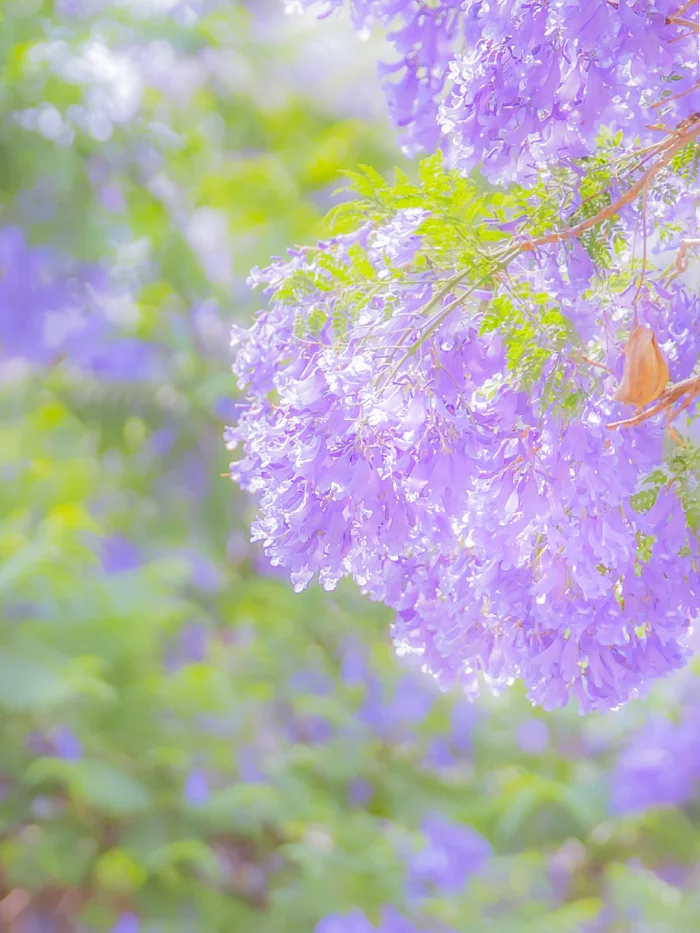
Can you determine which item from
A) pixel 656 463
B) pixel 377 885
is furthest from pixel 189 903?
pixel 656 463

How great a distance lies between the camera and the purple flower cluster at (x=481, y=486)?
481 millimetres

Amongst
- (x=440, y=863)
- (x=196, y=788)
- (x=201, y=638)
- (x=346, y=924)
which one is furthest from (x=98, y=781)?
(x=201, y=638)

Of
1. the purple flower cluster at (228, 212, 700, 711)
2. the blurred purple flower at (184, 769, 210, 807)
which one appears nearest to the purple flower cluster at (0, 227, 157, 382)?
the blurred purple flower at (184, 769, 210, 807)

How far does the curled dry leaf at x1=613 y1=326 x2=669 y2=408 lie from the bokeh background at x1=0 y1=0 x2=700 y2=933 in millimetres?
1035

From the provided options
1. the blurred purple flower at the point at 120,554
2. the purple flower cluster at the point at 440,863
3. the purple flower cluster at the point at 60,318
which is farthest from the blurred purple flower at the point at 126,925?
the purple flower cluster at the point at 60,318

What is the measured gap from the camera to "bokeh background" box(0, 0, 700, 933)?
5.31ft

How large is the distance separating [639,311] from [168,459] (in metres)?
1.61

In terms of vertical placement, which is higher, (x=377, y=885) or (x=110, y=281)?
(x=110, y=281)

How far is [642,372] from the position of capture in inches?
18.8

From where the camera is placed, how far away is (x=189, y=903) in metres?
1.65

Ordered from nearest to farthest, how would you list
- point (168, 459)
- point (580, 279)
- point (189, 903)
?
point (580, 279) → point (189, 903) → point (168, 459)

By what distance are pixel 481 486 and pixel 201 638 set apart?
80.3 inches

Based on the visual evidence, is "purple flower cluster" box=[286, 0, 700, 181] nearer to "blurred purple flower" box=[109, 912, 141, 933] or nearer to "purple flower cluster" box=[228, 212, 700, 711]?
"purple flower cluster" box=[228, 212, 700, 711]

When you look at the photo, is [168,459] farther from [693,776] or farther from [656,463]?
[656,463]
